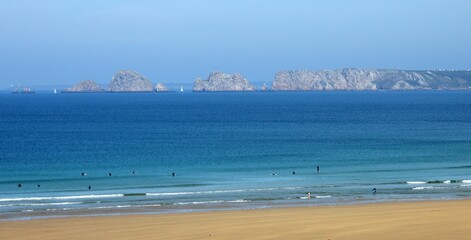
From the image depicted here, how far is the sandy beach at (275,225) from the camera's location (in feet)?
77.5

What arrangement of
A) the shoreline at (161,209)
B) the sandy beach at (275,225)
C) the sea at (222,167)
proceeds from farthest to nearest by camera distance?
the sea at (222,167)
the shoreline at (161,209)
the sandy beach at (275,225)

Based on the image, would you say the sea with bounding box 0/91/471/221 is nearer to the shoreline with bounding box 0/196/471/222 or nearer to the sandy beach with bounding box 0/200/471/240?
the shoreline with bounding box 0/196/471/222

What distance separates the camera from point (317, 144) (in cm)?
7075

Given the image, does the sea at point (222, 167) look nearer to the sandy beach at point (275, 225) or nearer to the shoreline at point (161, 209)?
the shoreline at point (161, 209)

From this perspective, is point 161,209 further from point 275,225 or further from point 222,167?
point 222,167

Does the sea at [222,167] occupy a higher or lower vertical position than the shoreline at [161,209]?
higher

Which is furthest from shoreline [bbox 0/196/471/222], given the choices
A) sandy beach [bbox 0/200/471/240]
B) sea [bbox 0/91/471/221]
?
sandy beach [bbox 0/200/471/240]

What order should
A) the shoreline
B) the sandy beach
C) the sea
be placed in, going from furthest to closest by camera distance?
the sea, the shoreline, the sandy beach

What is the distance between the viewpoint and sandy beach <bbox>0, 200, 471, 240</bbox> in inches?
930

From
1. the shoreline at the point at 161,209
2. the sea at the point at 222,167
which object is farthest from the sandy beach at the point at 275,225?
the sea at the point at 222,167

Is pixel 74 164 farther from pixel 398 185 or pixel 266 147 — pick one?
pixel 398 185

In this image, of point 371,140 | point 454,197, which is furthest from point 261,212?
point 371,140

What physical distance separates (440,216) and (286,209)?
6907mm

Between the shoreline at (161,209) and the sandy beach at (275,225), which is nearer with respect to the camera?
the sandy beach at (275,225)
